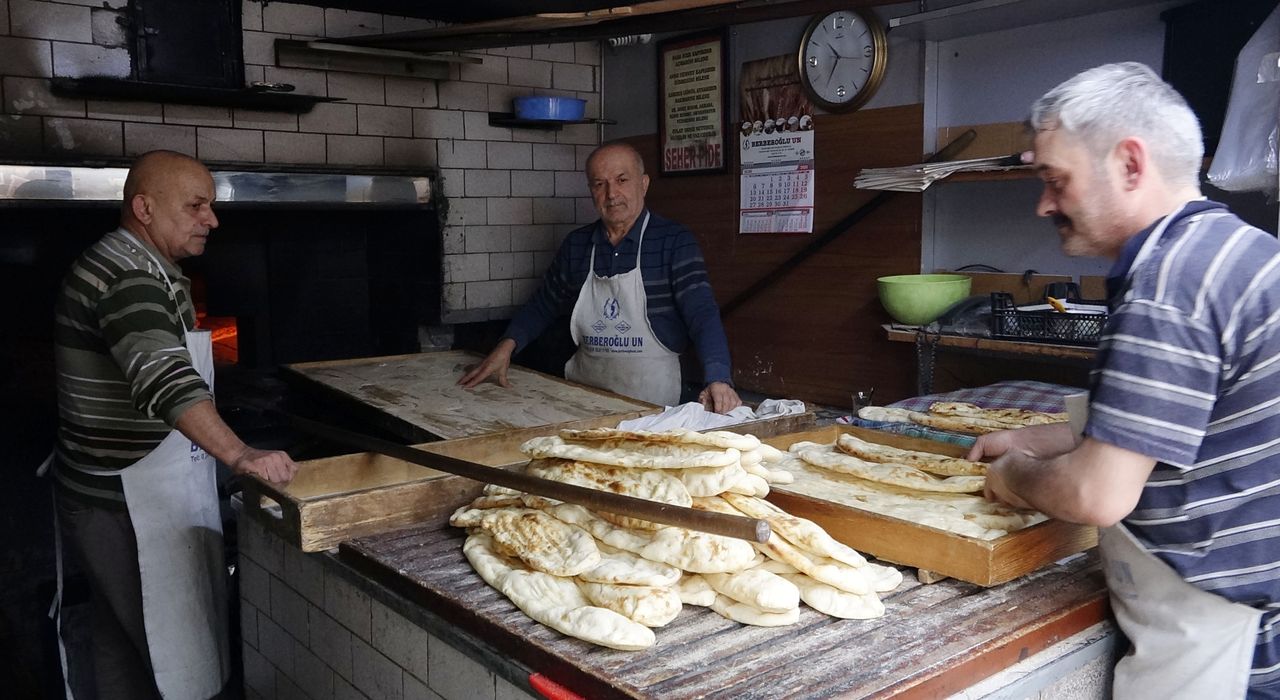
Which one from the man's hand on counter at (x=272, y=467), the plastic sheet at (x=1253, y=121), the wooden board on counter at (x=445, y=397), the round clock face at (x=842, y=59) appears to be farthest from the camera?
the round clock face at (x=842, y=59)

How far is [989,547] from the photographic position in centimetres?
149

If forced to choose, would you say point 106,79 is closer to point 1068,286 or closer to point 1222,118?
point 1068,286

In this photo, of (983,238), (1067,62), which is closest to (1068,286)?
(983,238)

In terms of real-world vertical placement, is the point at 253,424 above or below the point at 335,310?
below

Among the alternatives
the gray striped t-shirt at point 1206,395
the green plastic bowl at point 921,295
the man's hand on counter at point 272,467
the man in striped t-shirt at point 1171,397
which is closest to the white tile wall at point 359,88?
the green plastic bowl at point 921,295

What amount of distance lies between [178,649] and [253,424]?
1690mm

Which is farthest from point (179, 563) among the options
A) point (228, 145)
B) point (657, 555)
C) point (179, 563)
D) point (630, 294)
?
point (228, 145)

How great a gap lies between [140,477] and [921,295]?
2.78 m

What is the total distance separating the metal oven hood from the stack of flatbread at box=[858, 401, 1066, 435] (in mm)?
3054

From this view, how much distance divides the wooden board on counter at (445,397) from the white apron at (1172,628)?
1674mm

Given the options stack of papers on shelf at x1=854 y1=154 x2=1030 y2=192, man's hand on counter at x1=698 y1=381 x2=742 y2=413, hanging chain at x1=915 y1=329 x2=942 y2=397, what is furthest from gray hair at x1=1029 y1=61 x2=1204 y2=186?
hanging chain at x1=915 y1=329 x2=942 y2=397

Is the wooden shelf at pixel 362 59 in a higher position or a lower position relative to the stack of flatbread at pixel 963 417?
higher

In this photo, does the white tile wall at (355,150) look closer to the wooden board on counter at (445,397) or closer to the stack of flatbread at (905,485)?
the wooden board on counter at (445,397)

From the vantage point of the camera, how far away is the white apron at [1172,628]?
142 centimetres
